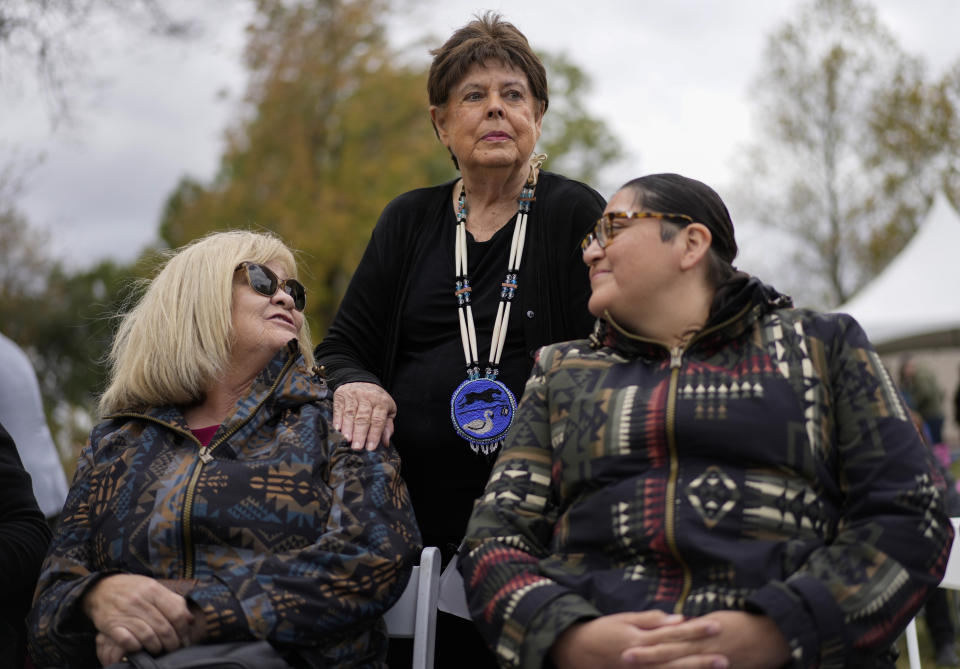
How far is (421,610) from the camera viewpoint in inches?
106

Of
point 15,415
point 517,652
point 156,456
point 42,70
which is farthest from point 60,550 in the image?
point 42,70

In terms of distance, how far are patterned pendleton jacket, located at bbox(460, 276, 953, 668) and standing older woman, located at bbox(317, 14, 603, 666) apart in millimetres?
624

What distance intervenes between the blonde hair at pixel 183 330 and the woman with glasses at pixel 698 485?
95cm

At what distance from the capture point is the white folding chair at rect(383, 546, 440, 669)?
2.65m

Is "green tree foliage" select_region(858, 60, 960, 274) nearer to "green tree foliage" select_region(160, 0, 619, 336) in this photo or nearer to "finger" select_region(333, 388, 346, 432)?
"green tree foliage" select_region(160, 0, 619, 336)

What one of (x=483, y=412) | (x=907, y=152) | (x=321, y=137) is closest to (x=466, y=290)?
(x=483, y=412)

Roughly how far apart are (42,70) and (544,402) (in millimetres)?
7313

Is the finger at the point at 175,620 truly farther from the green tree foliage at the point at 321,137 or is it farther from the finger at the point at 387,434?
the green tree foliage at the point at 321,137

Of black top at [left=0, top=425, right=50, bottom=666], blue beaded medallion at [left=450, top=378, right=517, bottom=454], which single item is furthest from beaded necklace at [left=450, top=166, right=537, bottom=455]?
black top at [left=0, top=425, right=50, bottom=666]

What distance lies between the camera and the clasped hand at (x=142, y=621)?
7.86ft

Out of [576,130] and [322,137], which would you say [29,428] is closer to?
[322,137]

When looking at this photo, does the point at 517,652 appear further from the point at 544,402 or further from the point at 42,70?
the point at 42,70

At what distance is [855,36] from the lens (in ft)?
88.9

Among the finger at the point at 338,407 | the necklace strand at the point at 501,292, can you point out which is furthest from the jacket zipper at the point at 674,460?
the finger at the point at 338,407
